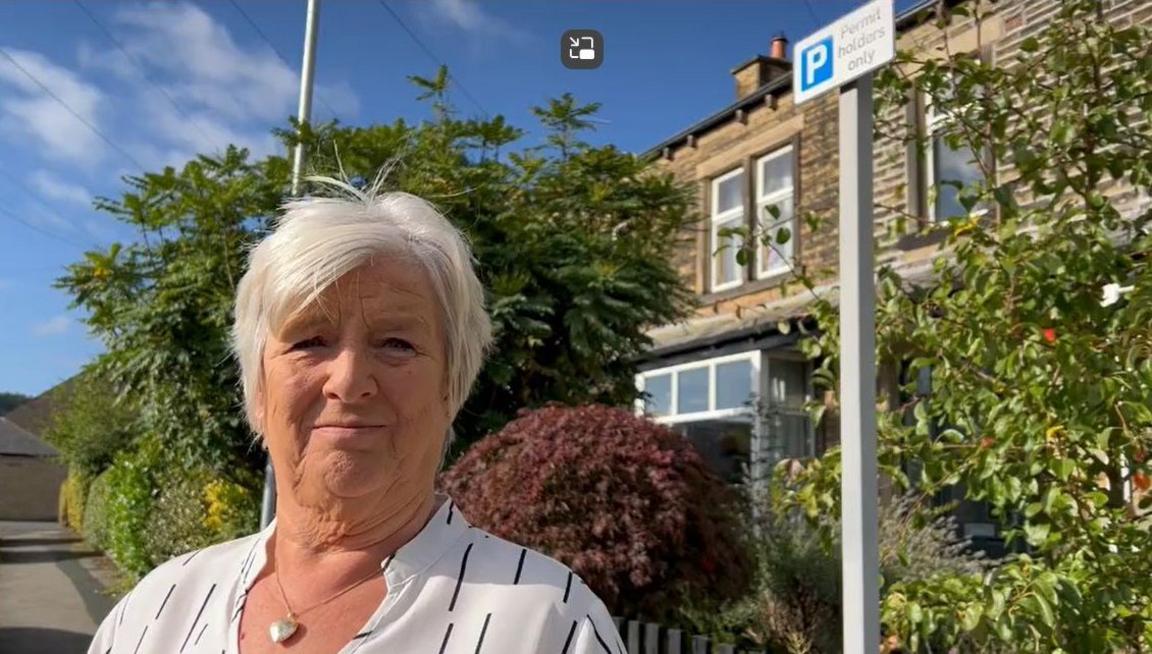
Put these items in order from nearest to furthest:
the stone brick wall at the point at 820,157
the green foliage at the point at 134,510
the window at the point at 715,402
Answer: the stone brick wall at the point at 820,157 → the window at the point at 715,402 → the green foliage at the point at 134,510

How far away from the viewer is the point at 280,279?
4.71 feet

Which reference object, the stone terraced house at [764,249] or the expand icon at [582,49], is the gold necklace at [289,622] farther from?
the stone terraced house at [764,249]

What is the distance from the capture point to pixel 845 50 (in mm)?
2137

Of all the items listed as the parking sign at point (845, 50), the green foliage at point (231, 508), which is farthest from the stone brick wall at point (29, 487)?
the parking sign at point (845, 50)

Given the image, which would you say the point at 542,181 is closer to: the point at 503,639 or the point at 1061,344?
the point at 1061,344

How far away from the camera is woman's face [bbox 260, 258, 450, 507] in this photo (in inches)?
54.6

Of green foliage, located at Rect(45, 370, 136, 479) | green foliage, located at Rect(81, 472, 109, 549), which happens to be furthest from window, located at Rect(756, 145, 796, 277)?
green foliage, located at Rect(45, 370, 136, 479)

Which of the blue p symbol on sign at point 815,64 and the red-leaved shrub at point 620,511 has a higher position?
the blue p symbol on sign at point 815,64

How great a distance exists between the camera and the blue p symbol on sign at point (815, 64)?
2197 mm

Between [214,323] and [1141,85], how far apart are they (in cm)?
528

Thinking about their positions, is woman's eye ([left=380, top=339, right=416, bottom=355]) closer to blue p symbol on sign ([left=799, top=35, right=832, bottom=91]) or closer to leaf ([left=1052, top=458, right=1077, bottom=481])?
blue p symbol on sign ([left=799, top=35, right=832, bottom=91])

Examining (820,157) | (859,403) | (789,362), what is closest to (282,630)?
(859,403)

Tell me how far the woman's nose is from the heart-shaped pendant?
321 millimetres

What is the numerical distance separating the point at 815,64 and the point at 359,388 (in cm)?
139
